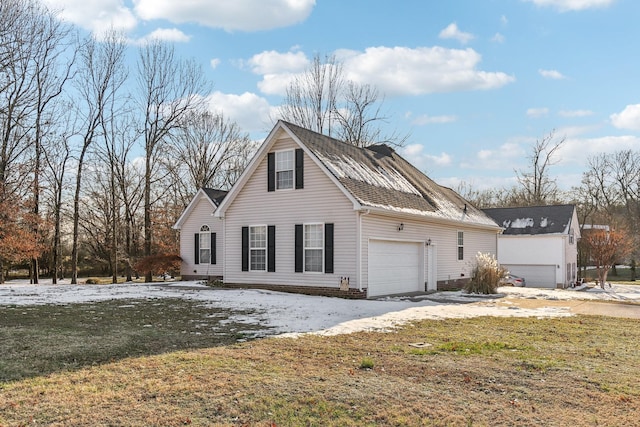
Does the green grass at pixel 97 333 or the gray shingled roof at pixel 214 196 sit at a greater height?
the gray shingled roof at pixel 214 196

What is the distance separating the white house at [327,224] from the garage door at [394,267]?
3 centimetres

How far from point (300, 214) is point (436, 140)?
923cm

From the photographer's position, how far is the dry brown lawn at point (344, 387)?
16.1 feet

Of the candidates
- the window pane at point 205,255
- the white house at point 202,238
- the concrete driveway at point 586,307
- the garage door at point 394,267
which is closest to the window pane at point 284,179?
the garage door at point 394,267

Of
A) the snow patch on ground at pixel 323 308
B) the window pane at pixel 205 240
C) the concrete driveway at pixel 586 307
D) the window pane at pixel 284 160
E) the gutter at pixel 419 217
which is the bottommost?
the concrete driveway at pixel 586 307

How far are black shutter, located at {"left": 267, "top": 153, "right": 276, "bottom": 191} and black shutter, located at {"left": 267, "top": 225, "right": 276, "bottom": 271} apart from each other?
1367 millimetres

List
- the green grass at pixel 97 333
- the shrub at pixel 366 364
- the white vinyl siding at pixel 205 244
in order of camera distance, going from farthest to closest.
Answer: the white vinyl siding at pixel 205 244, the green grass at pixel 97 333, the shrub at pixel 366 364

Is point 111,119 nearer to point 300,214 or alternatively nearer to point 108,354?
point 300,214

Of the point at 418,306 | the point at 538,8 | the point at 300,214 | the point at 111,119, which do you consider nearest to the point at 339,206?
the point at 300,214

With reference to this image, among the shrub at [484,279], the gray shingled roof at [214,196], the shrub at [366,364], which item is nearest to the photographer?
the shrub at [366,364]

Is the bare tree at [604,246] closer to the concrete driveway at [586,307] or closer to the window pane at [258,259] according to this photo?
the concrete driveway at [586,307]

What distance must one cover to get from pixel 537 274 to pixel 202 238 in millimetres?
21284

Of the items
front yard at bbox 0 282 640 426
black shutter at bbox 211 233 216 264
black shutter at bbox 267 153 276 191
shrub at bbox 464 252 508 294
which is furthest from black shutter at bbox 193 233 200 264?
front yard at bbox 0 282 640 426

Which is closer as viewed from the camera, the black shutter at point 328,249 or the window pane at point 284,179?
the black shutter at point 328,249
